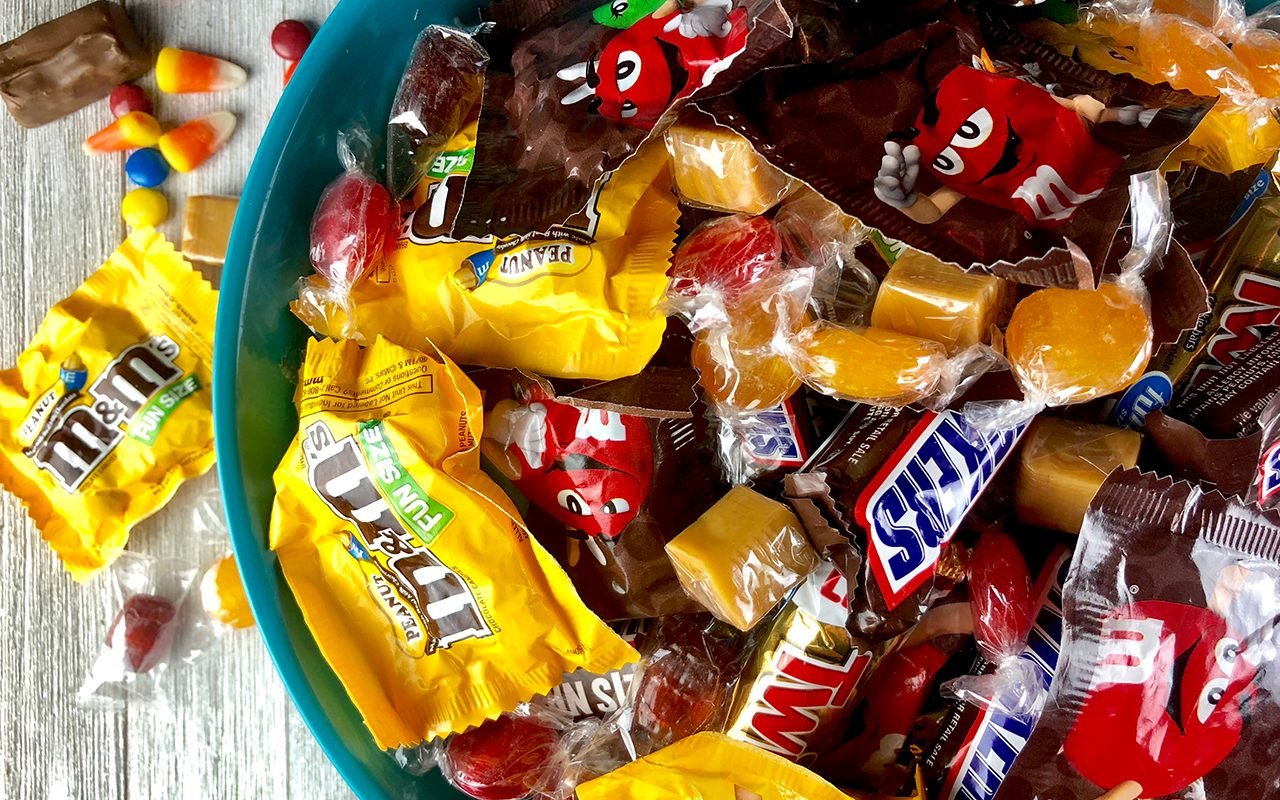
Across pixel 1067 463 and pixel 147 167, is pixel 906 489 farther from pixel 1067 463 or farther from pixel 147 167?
pixel 147 167

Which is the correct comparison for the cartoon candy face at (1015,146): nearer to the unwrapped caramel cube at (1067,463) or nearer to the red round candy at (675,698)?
the unwrapped caramel cube at (1067,463)

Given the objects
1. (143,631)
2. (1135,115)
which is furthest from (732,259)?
(143,631)

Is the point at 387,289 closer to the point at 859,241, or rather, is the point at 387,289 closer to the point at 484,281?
the point at 484,281

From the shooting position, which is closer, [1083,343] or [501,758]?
[1083,343]

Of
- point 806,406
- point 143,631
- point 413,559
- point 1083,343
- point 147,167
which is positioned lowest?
point 143,631

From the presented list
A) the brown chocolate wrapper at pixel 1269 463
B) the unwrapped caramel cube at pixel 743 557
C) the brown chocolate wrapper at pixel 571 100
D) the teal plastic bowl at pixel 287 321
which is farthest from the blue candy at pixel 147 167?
the brown chocolate wrapper at pixel 1269 463

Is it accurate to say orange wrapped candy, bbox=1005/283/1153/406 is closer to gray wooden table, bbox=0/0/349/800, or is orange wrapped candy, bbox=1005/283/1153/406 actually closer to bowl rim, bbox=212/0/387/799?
bowl rim, bbox=212/0/387/799

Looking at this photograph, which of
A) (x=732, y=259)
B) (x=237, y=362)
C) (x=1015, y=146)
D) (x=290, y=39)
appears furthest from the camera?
(x=290, y=39)
